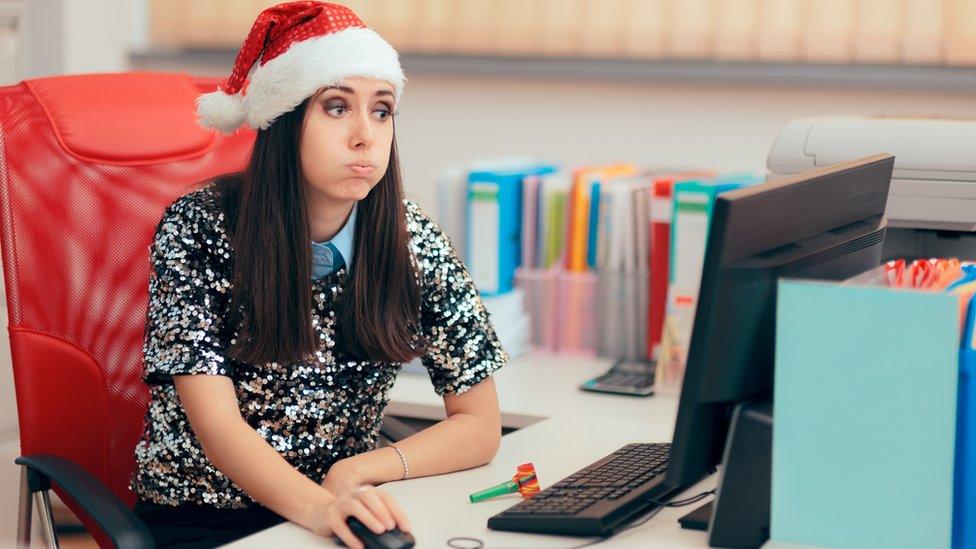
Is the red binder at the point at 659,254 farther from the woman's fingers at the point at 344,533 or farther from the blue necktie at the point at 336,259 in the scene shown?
the woman's fingers at the point at 344,533

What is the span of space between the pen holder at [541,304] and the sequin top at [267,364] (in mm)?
637

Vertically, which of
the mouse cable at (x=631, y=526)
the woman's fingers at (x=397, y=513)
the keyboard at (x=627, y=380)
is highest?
the woman's fingers at (x=397, y=513)

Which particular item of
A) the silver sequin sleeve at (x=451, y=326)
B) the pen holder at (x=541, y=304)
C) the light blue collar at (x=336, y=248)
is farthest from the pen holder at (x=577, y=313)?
the light blue collar at (x=336, y=248)

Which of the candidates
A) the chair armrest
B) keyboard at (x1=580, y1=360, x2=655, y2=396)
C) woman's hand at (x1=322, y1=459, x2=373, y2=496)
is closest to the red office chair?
the chair armrest

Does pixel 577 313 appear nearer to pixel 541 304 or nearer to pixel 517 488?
pixel 541 304

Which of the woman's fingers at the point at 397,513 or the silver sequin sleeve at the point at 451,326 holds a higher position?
the silver sequin sleeve at the point at 451,326

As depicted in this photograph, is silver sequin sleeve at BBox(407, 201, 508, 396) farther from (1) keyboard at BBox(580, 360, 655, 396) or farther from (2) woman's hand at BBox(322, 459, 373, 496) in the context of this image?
(1) keyboard at BBox(580, 360, 655, 396)

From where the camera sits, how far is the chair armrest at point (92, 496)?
1.30 meters

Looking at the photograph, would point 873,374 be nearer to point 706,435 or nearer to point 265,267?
point 706,435

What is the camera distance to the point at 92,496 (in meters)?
1.38

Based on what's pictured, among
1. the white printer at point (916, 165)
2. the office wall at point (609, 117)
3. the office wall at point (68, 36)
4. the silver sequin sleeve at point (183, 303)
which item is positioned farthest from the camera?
the office wall at point (68, 36)

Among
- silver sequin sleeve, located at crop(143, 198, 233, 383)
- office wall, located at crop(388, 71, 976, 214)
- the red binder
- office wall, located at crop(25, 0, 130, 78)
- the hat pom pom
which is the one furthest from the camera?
office wall, located at crop(25, 0, 130, 78)

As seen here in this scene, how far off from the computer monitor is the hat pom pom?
76cm

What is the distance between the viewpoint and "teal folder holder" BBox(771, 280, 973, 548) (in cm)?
100
